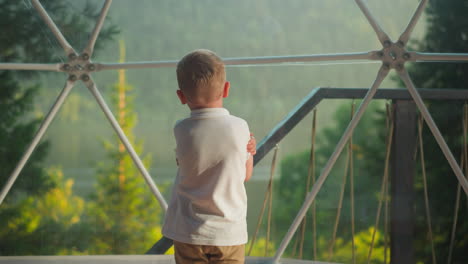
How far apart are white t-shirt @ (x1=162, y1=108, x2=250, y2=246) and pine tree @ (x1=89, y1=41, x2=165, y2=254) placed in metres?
1.68

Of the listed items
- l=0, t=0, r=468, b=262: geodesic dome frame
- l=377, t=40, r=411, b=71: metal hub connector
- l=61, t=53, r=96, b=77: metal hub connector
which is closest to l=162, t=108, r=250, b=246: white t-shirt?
l=0, t=0, r=468, b=262: geodesic dome frame

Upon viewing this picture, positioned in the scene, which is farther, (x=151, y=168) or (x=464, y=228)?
(x=151, y=168)

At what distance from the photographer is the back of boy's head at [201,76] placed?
1167 millimetres

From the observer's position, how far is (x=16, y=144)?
3002mm

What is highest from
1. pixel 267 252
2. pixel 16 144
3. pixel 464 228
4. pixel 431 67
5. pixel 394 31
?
pixel 394 31

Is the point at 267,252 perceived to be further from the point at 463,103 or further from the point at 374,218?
the point at 463,103

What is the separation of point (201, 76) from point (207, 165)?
0.76 ft

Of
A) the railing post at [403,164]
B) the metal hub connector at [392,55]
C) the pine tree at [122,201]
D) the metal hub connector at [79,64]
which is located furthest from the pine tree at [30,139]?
the railing post at [403,164]

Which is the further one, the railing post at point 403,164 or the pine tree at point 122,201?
the pine tree at point 122,201

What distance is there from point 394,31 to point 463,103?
580mm

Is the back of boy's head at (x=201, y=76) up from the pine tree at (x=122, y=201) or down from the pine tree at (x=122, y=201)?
up

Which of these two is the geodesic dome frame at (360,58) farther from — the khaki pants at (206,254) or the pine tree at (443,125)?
the khaki pants at (206,254)

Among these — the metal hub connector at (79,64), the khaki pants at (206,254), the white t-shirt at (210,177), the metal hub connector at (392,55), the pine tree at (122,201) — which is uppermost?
the metal hub connector at (392,55)

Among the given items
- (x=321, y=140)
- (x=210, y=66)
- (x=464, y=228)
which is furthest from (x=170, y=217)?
(x=464, y=228)
